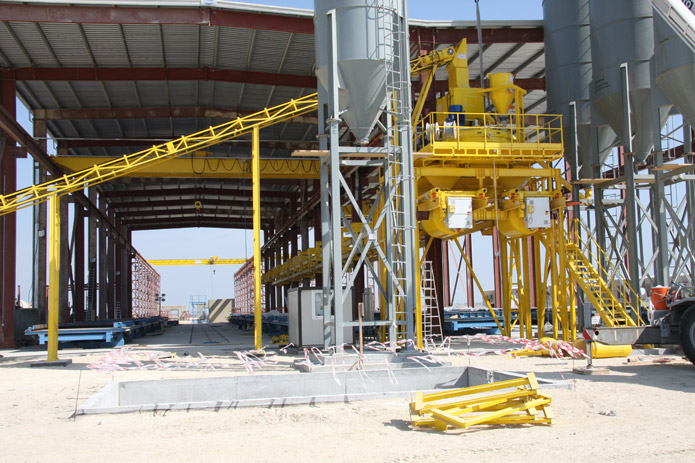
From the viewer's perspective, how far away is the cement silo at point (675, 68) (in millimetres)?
16594

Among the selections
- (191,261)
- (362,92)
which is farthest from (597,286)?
(191,261)

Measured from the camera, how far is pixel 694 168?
19047 mm

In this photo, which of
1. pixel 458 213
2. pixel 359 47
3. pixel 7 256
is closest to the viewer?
pixel 359 47

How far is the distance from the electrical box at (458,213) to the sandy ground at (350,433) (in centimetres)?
774

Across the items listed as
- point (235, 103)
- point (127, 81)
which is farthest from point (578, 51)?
point (127, 81)

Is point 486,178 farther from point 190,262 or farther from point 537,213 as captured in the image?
point 190,262

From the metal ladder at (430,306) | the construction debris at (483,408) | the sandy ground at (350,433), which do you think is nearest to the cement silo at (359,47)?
the metal ladder at (430,306)

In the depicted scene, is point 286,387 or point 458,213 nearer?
point 286,387

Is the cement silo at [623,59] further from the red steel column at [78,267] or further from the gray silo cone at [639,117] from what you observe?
the red steel column at [78,267]

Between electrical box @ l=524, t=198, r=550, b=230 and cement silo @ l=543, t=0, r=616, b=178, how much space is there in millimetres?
4333

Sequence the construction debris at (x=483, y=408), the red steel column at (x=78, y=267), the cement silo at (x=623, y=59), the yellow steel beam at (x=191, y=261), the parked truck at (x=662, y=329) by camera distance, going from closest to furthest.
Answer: the construction debris at (x=483, y=408)
the parked truck at (x=662, y=329)
the cement silo at (x=623, y=59)
the red steel column at (x=78, y=267)
the yellow steel beam at (x=191, y=261)

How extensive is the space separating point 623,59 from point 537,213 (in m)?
5.75

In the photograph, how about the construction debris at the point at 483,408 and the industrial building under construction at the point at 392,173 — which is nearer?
the construction debris at the point at 483,408

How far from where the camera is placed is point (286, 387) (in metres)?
11.3
